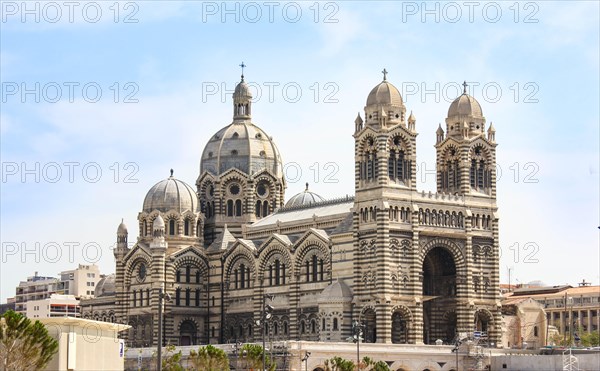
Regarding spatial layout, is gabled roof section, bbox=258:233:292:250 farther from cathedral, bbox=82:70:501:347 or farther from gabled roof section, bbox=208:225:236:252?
gabled roof section, bbox=208:225:236:252

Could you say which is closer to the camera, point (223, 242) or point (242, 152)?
point (223, 242)

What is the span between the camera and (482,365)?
4122 inches

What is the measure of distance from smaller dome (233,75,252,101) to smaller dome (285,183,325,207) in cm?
1152

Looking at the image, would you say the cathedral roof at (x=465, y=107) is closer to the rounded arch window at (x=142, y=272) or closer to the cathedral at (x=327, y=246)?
the cathedral at (x=327, y=246)

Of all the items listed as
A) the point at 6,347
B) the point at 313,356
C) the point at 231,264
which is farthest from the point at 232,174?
the point at 6,347

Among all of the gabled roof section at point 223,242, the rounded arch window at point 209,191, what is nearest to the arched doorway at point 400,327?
the gabled roof section at point 223,242

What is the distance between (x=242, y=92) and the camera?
5349 inches

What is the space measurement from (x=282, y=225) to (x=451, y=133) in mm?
18822

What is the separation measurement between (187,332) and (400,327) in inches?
1035

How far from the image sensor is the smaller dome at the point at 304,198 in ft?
437

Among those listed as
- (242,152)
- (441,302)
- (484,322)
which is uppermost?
(242,152)

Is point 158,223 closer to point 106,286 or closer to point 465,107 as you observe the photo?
point 106,286

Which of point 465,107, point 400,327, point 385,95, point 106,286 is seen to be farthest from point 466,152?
point 106,286

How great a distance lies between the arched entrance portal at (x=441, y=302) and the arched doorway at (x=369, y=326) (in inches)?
260
